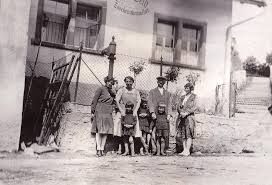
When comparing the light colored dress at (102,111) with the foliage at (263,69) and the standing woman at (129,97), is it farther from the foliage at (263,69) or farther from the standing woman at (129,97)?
the foliage at (263,69)

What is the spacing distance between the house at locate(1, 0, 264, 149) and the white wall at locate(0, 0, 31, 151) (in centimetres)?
124

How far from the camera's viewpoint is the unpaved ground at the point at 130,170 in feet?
9.11

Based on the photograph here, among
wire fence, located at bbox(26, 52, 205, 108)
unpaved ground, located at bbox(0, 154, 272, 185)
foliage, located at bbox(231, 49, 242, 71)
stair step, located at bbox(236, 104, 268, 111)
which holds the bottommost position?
unpaved ground, located at bbox(0, 154, 272, 185)

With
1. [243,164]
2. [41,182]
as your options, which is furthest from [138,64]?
[41,182]

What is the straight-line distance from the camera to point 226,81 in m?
5.65

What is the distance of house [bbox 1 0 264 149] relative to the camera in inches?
198

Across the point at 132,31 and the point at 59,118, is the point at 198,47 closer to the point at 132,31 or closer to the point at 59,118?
the point at 132,31

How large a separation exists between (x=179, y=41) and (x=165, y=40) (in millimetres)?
292

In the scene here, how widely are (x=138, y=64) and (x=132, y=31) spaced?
0.49 metres

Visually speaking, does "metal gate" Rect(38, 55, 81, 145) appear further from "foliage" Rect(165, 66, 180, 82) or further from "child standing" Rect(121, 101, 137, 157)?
"foliage" Rect(165, 66, 180, 82)

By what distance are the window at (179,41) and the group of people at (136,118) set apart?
152cm

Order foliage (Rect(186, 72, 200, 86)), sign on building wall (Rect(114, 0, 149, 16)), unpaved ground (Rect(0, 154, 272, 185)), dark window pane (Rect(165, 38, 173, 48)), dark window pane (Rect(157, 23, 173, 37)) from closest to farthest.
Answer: unpaved ground (Rect(0, 154, 272, 185)) → sign on building wall (Rect(114, 0, 149, 16)) → foliage (Rect(186, 72, 200, 86)) → dark window pane (Rect(157, 23, 173, 37)) → dark window pane (Rect(165, 38, 173, 48))

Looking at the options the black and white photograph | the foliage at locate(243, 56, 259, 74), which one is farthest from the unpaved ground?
the foliage at locate(243, 56, 259, 74)

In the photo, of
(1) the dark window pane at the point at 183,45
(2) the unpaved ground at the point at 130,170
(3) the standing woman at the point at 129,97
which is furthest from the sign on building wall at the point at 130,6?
(2) the unpaved ground at the point at 130,170
